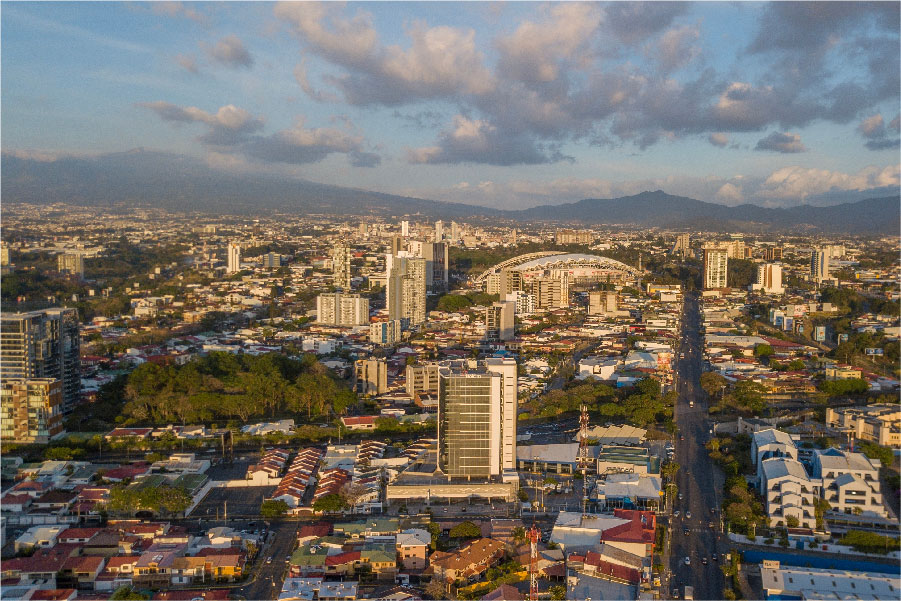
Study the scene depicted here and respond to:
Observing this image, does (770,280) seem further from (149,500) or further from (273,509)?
(149,500)

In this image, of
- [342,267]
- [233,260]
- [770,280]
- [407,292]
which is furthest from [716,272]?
[233,260]


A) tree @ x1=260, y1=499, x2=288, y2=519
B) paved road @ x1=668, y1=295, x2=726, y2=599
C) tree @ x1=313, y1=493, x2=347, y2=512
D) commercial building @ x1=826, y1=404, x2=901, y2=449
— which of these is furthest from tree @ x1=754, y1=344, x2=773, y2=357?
tree @ x1=260, y1=499, x2=288, y2=519

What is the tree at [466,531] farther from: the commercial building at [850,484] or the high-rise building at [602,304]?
the high-rise building at [602,304]

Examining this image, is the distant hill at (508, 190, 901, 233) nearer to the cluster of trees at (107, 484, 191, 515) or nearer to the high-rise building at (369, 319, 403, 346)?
the high-rise building at (369, 319, 403, 346)

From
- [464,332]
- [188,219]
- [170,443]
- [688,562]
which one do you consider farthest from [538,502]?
[188,219]

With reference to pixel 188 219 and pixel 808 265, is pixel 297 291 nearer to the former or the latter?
pixel 808 265
